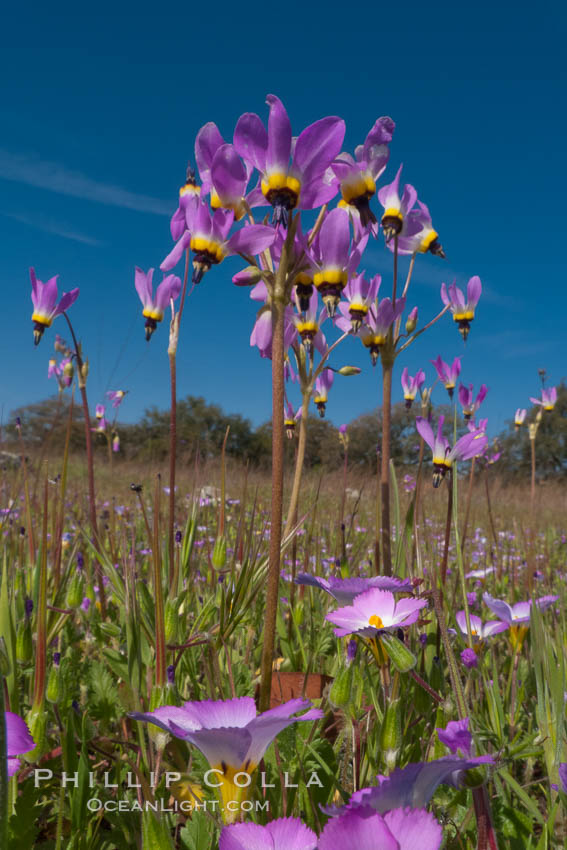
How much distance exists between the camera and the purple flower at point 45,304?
6.69ft

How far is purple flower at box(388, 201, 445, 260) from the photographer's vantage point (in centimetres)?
174

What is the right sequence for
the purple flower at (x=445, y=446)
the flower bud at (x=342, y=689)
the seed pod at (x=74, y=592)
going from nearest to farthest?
the flower bud at (x=342, y=689), the seed pod at (x=74, y=592), the purple flower at (x=445, y=446)

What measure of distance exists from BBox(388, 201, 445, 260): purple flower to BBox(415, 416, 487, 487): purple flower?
59cm

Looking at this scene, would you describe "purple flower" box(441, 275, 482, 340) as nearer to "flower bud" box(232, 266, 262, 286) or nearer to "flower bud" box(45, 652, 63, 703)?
"flower bud" box(232, 266, 262, 286)

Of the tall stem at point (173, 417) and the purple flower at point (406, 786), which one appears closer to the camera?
the purple flower at point (406, 786)

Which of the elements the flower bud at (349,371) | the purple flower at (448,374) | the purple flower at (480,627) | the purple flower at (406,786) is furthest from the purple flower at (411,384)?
the purple flower at (406,786)

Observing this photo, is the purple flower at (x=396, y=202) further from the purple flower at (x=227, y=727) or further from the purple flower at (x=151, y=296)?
the purple flower at (x=227, y=727)

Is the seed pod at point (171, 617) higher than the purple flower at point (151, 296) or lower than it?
lower

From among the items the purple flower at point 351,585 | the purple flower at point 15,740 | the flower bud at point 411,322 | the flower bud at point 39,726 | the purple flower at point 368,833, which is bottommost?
the flower bud at point 39,726

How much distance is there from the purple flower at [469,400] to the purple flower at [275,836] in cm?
194

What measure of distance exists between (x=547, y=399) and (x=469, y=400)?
2190 mm

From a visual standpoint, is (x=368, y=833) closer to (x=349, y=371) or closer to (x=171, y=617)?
(x=171, y=617)

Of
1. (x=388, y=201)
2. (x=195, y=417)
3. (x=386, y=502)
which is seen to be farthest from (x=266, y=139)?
(x=195, y=417)

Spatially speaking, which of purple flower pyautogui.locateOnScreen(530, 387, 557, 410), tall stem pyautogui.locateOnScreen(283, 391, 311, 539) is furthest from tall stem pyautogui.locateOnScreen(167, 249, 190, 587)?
purple flower pyautogui.locateOnScreen(530, 387, 557, 410)
